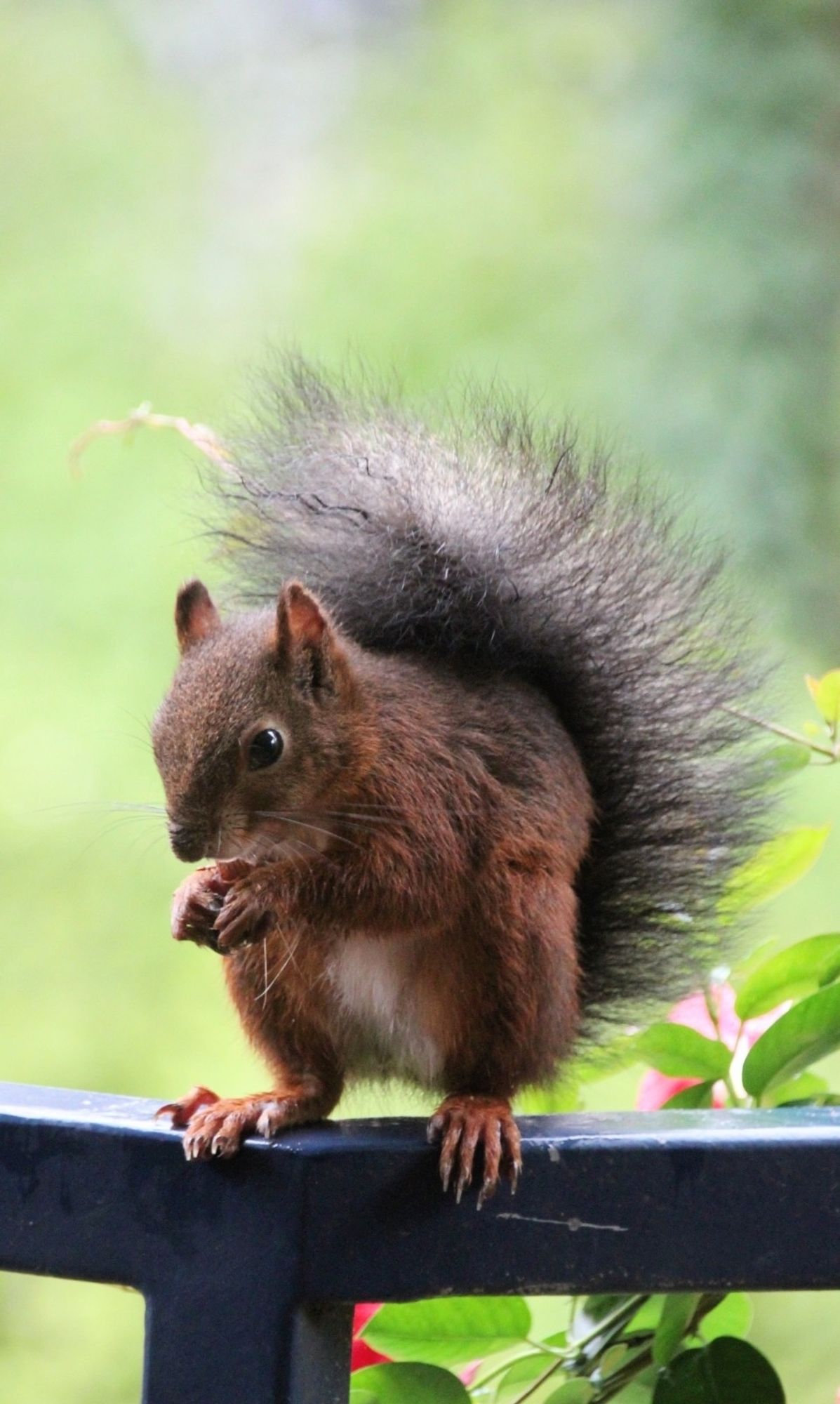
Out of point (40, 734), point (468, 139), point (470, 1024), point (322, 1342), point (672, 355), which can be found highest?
point (468, 139)

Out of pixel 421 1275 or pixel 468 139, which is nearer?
pixel 421 1275

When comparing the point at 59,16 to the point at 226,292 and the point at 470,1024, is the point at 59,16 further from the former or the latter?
the point at 470,1024

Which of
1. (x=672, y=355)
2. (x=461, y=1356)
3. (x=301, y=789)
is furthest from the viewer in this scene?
(x=672, y=355)

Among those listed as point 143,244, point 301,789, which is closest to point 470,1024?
point 301,789

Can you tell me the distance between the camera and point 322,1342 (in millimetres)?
682

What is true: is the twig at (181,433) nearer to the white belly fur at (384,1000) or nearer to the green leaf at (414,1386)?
the white belly fur at (384,1000)

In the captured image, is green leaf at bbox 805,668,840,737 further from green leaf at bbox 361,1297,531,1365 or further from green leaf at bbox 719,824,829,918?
green leaf at bbox 361,1297,531,1365

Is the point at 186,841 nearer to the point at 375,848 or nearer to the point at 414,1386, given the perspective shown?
the point at 375,848

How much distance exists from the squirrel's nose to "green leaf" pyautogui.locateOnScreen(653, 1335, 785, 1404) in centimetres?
31

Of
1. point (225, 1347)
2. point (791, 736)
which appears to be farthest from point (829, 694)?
point (225, 1347)

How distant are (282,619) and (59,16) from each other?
249cm

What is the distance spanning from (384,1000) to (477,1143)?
0.21m

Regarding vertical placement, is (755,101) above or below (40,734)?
above

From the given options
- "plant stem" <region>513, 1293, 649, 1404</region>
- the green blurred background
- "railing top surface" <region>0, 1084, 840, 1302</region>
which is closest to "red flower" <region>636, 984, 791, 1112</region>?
"plant stem" <region>513, 1293, 649, 1404</region>
